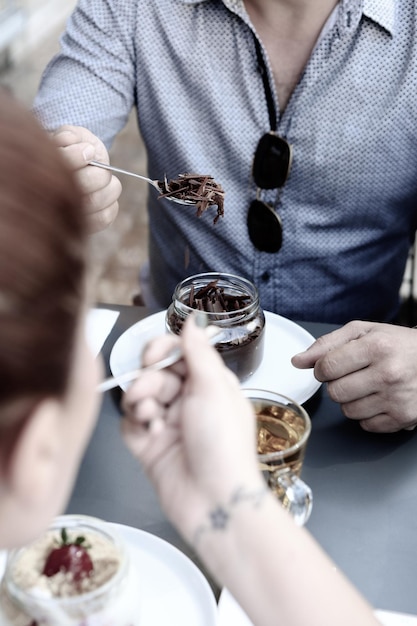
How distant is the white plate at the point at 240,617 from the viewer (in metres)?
0.85

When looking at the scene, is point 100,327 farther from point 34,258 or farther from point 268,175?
point 34,258

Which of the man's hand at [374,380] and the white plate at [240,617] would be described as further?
the man's hand at [374,380]

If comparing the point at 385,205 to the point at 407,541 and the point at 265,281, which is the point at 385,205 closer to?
the point at 265,281

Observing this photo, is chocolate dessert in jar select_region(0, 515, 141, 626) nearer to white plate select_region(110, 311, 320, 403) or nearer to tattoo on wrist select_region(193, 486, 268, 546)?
tattoo on wrist select_region(193, 486, 268, 546)

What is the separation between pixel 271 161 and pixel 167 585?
0.94 metres

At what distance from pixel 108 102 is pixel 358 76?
54 cm

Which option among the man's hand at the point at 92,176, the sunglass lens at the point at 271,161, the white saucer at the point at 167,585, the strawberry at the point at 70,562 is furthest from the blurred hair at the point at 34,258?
the sunglass lens at the point at 271,161

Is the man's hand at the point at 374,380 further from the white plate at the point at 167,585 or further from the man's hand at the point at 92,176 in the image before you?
the man's hand at the point at 92,176

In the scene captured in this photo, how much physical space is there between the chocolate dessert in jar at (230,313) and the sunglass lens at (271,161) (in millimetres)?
363

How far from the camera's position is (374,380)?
1.12 metres

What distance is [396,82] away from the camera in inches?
59.4

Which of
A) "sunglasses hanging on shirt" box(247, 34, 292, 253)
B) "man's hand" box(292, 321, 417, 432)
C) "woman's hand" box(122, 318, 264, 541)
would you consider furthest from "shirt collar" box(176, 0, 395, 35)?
"woman's hand" box(122, 318, 264, 541)

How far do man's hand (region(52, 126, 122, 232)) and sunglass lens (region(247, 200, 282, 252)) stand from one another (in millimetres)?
323

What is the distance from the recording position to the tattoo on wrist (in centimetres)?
68
